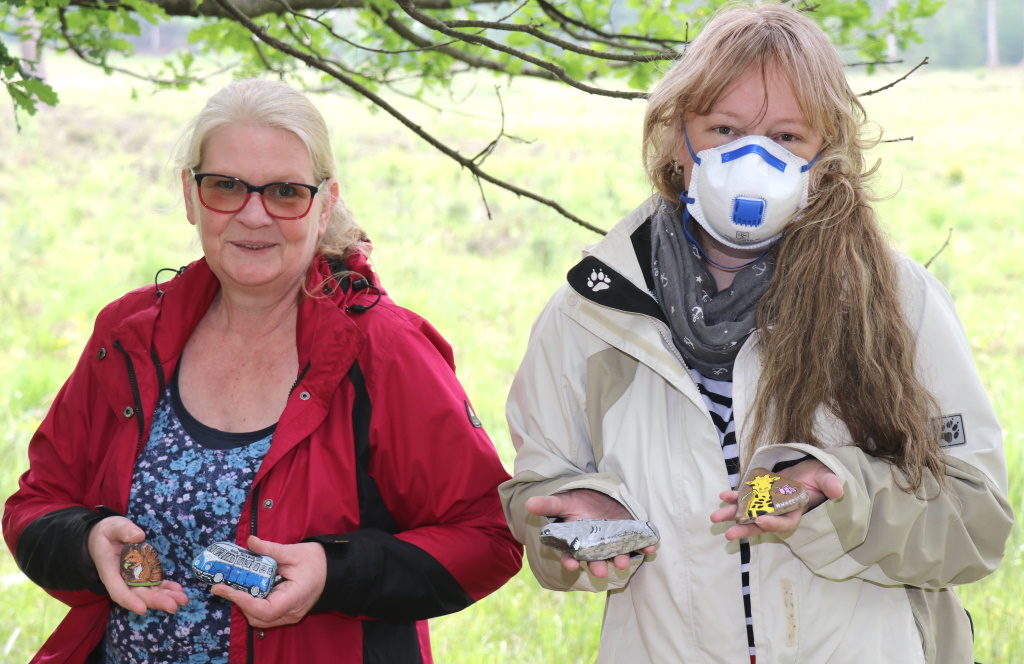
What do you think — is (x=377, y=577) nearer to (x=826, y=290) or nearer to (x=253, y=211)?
(x=253, y=211)

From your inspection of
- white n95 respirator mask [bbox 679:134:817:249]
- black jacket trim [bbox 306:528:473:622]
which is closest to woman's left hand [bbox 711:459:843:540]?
white n95 respirator mask [bbox 679:134:817:249]

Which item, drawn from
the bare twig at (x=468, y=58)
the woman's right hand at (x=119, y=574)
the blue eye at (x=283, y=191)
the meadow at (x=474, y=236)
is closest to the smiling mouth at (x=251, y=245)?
the blue eye at (x=283, y=191)

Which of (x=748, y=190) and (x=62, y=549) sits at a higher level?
(x=748, y=190)

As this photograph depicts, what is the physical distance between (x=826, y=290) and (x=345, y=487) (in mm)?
1119

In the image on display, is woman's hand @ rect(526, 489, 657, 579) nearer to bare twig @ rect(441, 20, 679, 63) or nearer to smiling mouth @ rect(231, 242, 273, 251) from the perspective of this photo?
smiling mouth @ rect(231, 242, 273, 251)

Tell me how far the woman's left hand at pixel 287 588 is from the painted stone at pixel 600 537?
558 millimetres

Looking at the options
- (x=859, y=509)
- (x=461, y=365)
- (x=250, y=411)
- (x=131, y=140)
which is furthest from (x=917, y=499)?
(x=131, y=140)

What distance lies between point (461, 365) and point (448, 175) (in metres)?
6.83

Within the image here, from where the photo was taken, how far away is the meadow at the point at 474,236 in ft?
15.2

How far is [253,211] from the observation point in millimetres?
2521

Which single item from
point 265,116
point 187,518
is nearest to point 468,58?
point 265,116

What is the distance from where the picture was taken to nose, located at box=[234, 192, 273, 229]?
99.3 inches

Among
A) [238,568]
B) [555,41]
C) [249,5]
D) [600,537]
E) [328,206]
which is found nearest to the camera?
[600,537]

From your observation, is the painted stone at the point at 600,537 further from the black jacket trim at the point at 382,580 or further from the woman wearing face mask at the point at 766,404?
the black jacket trim at the point at 382,580
